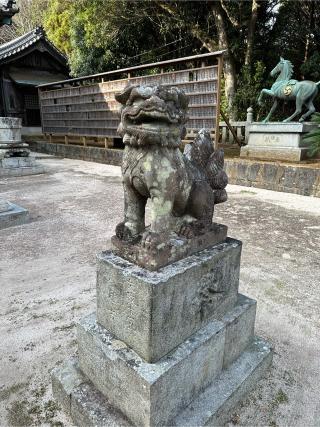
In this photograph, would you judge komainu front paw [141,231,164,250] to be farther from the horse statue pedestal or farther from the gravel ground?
the horse statue pedestal

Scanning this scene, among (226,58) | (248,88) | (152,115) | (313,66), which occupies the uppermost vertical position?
(226,58)

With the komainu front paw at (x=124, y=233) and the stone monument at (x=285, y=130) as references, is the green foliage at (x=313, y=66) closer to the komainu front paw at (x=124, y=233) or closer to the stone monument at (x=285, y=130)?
the stone monument at (x=285, y=130)

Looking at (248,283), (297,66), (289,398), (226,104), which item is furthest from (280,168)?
(297,66)

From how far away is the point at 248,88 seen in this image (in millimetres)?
11273

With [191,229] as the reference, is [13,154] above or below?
below

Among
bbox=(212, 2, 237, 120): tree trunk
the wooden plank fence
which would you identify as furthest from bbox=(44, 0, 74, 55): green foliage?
bbox=(212, 2, 237, 120): tree trunk

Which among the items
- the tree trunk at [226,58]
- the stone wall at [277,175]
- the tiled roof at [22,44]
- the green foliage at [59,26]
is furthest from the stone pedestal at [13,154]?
the green foliage at [59,26]

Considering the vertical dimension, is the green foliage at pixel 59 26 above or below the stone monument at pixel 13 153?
above

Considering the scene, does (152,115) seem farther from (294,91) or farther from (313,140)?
(294,91)

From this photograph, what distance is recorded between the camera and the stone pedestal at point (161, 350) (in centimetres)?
136

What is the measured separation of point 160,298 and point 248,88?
37.8 ft

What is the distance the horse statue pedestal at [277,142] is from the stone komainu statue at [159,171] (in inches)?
232

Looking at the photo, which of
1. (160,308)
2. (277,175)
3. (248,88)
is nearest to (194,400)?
(160,308)

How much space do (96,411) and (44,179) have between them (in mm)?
6907
